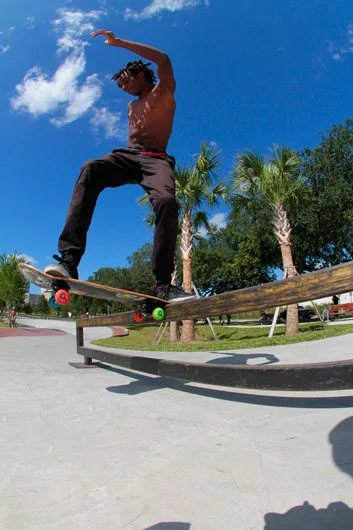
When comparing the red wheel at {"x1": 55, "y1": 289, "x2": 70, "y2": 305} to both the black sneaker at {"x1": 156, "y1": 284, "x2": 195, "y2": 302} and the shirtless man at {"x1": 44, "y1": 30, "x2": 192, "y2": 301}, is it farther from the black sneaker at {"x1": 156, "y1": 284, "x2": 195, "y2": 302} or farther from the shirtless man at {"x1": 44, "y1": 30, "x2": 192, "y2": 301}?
the black sneaker at {"x1": 156, "y1": 284, "x2": 195, "y2": 302}

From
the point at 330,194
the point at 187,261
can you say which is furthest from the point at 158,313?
the point at 330,194

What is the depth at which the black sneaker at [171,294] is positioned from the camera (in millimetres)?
2266

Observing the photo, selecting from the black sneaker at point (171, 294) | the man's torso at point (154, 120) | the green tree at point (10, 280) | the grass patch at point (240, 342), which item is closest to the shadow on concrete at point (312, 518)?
the black sneaker at point (171, 294)

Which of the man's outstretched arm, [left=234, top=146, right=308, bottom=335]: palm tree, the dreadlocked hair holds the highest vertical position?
[left=234, top=146, right=308, bottom=335]: palm tree

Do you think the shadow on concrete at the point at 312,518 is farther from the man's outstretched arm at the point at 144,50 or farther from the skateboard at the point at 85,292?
the man's outstretched arm at the point at 144,50

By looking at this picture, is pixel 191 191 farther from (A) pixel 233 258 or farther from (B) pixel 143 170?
(A) pixel 233 258

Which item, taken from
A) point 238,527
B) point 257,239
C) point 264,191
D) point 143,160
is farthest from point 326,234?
point 238,527

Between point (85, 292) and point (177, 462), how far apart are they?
133 centimetres

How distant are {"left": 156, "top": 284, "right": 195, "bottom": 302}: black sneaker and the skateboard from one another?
63 mm

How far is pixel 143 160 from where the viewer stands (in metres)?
2.50

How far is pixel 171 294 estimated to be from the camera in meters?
2.31

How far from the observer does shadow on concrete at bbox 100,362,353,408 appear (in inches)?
76.6

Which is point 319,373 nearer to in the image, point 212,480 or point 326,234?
point 212,480

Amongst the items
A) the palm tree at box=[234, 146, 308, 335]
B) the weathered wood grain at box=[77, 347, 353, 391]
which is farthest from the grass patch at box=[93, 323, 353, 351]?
the weathered wood grain at box=[77, 347, 353, 391]
